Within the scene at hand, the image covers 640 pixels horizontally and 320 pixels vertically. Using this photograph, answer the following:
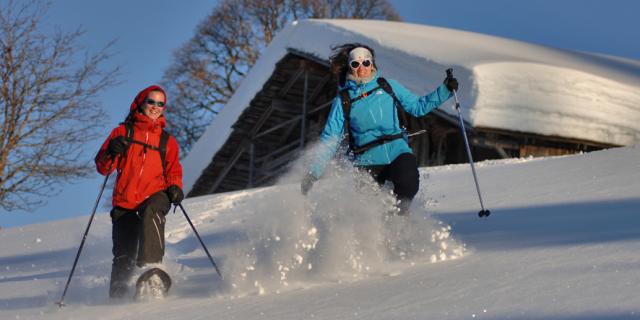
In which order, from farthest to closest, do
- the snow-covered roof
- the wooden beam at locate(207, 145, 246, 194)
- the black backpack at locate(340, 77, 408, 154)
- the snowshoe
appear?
1. the wooden beam at locate(207, 145, 246, 194)
2. the snow-covered roof
3. the black backpack at locate(340, 77, 408, 154)
4. the snowshoe

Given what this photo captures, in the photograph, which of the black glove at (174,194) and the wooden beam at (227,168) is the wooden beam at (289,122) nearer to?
the wooden beam at (227,168)

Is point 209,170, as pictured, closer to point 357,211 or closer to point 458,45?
point 458,45

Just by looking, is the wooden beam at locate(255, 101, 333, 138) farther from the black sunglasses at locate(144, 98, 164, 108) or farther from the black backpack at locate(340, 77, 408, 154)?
the black sunglasses at locate(144, 98, 164, 108)

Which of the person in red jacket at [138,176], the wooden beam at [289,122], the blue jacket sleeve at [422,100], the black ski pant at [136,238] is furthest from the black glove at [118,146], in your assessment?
the wooden beam at [289,122]

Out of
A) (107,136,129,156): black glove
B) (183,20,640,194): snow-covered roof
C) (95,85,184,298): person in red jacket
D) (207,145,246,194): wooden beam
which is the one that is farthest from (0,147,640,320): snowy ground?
(207,145,246,194): wooden beam

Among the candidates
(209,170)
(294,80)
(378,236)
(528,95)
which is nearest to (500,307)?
(378,236)

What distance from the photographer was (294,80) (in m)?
18.2

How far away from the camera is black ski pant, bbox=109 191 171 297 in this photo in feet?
17.3

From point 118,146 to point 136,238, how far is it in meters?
0.56

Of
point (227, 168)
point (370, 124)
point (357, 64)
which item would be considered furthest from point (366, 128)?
→ point (227, 168)

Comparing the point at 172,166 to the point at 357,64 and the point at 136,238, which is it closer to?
the point at 136,238

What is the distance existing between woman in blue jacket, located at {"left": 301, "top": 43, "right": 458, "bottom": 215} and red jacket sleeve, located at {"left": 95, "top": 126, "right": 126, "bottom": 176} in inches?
44.8

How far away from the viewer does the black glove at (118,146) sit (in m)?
5.34

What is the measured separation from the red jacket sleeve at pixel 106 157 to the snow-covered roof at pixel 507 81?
791 centimetres
